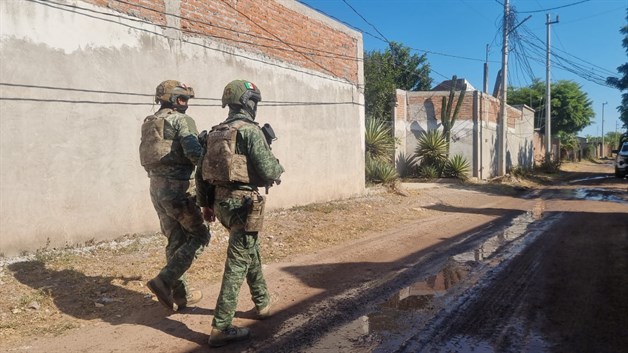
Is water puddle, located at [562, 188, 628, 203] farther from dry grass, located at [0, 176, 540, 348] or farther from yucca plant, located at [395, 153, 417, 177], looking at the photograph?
dry grass, located at [0, 176, 540, 348]

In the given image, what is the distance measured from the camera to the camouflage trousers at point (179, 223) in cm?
384

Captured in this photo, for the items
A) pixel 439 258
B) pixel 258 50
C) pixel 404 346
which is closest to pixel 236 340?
pixel 404 346

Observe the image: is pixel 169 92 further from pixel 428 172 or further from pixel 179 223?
pixel 428 172

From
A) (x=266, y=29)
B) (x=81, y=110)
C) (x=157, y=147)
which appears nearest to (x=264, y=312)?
(x=157, y=147)

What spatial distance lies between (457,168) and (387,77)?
345 inches

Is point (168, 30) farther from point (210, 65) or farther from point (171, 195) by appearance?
point (171, 195)

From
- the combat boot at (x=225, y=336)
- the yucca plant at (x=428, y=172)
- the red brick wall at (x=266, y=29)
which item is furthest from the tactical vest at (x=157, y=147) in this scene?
the yucca plant at (x=428, y=172)

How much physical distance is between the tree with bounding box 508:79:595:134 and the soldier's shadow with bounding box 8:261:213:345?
4327cm

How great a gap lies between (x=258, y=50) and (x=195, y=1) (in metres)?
1.68

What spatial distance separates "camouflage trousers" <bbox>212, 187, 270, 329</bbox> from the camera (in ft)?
11.1

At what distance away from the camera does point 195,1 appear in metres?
7.86

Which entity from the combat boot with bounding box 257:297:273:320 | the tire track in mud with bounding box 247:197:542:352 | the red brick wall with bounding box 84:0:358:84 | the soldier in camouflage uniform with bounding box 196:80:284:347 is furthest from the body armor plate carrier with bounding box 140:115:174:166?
the red brick wall with bounding box 84:0:358:84

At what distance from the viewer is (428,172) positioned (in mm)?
20172

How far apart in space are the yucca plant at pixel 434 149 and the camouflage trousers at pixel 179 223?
57.0 ft
